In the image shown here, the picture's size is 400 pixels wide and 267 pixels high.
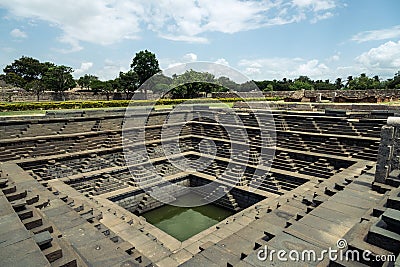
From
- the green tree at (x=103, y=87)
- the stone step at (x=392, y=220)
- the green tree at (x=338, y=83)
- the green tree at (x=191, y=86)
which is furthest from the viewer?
the green tree at (x=338, y=83)

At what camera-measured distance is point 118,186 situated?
10508 millimetres

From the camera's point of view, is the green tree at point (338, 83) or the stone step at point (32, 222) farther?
the green tree at point (338, 83)

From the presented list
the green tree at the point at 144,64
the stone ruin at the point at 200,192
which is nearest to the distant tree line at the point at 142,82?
the green tree at the point at 144,64

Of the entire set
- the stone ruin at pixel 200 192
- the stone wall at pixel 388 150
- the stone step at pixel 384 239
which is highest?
the stone wall at pixel 388 150

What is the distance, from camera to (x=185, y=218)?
9.23 meters

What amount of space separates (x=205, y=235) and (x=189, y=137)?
8.75m

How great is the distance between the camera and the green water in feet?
27.4

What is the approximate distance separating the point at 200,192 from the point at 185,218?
6.93ft

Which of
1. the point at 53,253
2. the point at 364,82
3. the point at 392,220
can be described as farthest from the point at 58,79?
the point at 364,82

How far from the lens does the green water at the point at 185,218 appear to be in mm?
8359

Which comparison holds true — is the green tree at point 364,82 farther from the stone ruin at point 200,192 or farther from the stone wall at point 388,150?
the stone wall at point 388,150

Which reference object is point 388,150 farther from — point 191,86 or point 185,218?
point 191,86

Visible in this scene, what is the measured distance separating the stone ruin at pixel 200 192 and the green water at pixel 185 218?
Answer: 42 centimetres

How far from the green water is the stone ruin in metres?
0.42
